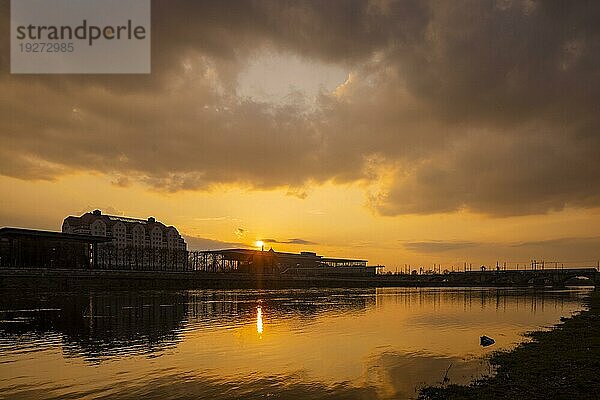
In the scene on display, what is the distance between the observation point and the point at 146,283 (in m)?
149

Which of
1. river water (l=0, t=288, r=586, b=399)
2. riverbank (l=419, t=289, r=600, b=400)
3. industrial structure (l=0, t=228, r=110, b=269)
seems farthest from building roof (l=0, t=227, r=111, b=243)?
riverbank (l=419, t=289, r=600, b=400)

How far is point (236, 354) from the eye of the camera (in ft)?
125

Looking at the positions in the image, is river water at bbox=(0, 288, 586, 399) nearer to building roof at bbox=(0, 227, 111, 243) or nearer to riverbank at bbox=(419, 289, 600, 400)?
riverbank at bbox=(419, 289, 600, 400)

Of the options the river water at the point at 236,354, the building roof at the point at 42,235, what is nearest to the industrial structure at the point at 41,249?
the building roof at the point at 42,235

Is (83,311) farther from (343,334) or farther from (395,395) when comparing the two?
(395,395)

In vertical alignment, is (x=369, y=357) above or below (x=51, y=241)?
below

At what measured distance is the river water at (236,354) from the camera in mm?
27250

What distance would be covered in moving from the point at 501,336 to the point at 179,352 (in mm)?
30686

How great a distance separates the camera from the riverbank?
→ 2348cm

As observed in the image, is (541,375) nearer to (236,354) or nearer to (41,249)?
(236,354)

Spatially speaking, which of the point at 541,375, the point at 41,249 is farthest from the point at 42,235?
the point at 541,375

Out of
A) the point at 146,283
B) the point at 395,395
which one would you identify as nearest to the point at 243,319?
the point at 395,395

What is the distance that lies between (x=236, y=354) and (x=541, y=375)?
70.2 feet

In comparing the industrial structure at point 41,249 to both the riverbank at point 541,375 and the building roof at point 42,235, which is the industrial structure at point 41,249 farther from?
the riverbank at point 541,375
